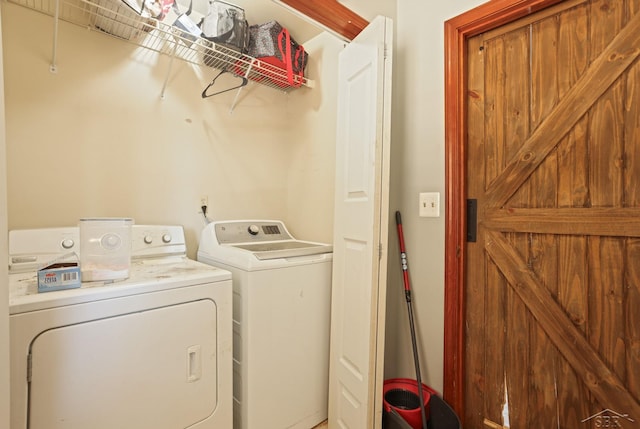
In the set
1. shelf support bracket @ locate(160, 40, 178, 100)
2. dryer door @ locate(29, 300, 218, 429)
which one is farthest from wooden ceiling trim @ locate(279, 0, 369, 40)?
dryer door @ locate(29, 300, 218, 429)

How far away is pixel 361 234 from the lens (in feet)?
4.88

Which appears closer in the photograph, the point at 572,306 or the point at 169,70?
the point at 572,306

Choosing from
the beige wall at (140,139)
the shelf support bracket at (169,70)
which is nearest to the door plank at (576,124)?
the beige wall at (140,139)

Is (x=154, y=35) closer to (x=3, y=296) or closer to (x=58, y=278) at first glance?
(x=58, y=278)

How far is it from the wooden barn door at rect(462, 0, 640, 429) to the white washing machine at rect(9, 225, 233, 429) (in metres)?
1.25

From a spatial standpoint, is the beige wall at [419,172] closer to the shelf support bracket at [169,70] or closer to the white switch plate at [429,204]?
the white switch plate at [429,204]

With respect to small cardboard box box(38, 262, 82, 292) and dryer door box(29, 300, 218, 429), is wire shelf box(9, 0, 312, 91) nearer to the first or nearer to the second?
small cardboard box box(38, 262, 82, 292)

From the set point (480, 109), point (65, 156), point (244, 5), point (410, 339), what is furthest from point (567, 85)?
point (65, 156)

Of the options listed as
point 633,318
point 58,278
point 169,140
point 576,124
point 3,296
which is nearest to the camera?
point 3,296

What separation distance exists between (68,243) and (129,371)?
794 millimetres

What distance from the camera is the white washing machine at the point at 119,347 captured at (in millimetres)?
930

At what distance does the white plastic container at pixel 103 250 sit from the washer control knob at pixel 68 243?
0.43 meters

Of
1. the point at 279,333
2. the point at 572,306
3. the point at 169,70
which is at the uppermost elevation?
the point at 169,70

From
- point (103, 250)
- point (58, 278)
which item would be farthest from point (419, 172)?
point (58, 278)
